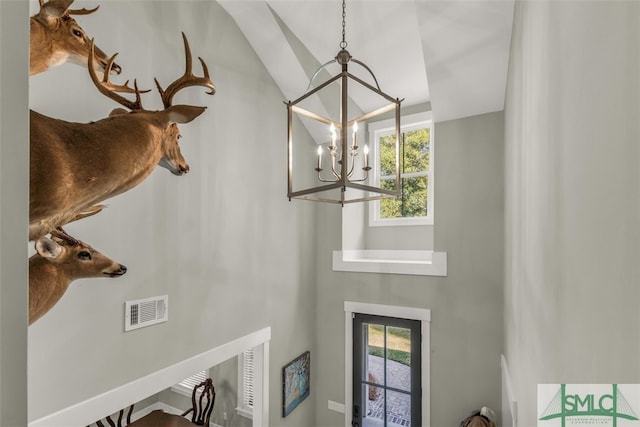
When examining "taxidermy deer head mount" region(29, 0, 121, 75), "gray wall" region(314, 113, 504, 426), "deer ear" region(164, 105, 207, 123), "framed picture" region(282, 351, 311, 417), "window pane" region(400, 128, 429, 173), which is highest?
"window pane" region(400, 128, 429, 173)

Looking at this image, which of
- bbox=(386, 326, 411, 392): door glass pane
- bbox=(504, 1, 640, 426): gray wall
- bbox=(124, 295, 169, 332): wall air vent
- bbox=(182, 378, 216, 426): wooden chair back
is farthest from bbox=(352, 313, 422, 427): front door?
bbox=(504, 1, 640, 426): gray wall

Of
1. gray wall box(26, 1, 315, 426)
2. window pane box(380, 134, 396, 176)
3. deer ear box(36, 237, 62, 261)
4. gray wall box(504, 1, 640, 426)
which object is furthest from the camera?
window pane box(380, 134, 396, 176)

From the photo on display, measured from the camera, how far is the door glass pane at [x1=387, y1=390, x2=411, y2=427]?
3.13 m

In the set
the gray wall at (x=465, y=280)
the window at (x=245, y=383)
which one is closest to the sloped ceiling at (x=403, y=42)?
the gray wall at (x=465, y=280)

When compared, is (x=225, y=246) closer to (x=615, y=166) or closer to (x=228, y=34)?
(x=228, y=34)

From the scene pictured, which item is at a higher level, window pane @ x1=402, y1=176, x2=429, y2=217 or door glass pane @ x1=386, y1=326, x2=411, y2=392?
window pane @ x1=402, y1=176, x2=429, y2=217

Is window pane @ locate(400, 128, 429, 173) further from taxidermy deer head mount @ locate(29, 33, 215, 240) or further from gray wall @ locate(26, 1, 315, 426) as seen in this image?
taxidermy deer head mount @ locate(29, 33, 215, 240)

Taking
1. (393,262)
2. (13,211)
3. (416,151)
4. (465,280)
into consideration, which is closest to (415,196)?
(416,151)

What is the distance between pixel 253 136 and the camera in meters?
2.73

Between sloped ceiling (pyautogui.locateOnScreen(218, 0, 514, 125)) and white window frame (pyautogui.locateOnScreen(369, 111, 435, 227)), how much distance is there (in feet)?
1.20

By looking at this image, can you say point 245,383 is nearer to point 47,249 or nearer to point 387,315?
point 387,315

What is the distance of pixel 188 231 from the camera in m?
2.12

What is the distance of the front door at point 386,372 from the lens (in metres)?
3.09

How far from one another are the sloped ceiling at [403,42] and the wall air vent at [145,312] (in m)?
2.12
